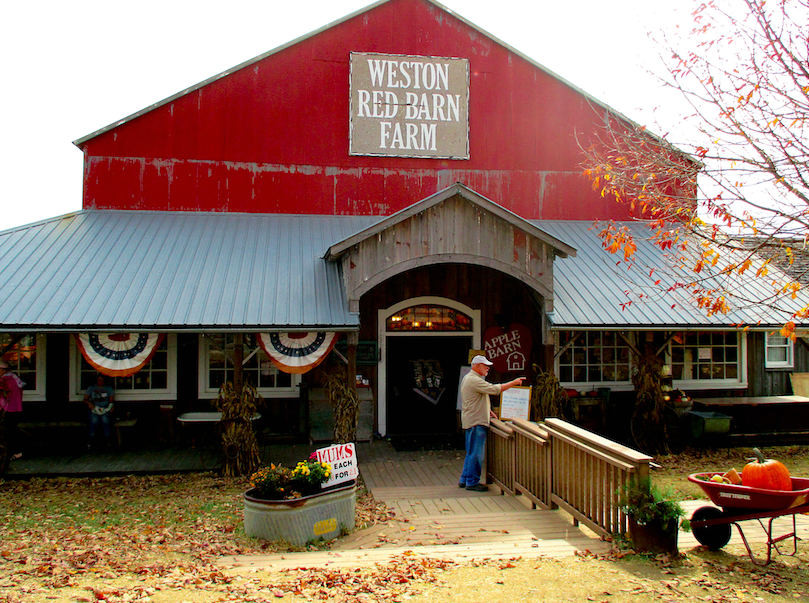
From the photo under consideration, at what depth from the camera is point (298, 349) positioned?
993 centimetres

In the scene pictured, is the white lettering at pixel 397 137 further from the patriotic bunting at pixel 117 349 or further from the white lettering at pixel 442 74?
the patriotic bunting at pixel 117 349

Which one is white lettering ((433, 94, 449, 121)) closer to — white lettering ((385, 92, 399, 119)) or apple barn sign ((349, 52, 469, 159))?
apple barn sign ((349, 52, 469, 159))

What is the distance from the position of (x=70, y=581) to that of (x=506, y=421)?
559 cm

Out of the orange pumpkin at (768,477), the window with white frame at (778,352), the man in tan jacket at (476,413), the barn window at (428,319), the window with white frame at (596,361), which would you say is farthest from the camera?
the window with white frame at (778,352)

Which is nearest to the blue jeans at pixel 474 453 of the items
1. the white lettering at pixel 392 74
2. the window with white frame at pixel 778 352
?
the white lettering at pixel 392 74

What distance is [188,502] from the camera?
8336 mm

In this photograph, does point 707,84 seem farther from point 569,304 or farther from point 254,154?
point 254,154

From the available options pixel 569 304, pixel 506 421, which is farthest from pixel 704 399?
pixel 506 421

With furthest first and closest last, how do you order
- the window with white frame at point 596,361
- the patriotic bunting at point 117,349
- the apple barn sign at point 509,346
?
the window with white frame at point 596,361
the apple barn sign at point 509,346
the patriotic bunting at point 117,349

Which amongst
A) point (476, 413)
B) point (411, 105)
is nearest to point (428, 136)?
point (411, 105)

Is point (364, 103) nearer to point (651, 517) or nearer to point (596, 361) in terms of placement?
point (596, 361)

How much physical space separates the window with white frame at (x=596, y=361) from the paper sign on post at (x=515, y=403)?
4.07 meters

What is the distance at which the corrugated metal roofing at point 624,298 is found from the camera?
10742mm

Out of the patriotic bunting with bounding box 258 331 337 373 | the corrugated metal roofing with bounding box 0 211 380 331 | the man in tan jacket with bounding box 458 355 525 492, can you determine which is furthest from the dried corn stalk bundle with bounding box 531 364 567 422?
the patriotic bunting with bounding box 258 331 337 373
